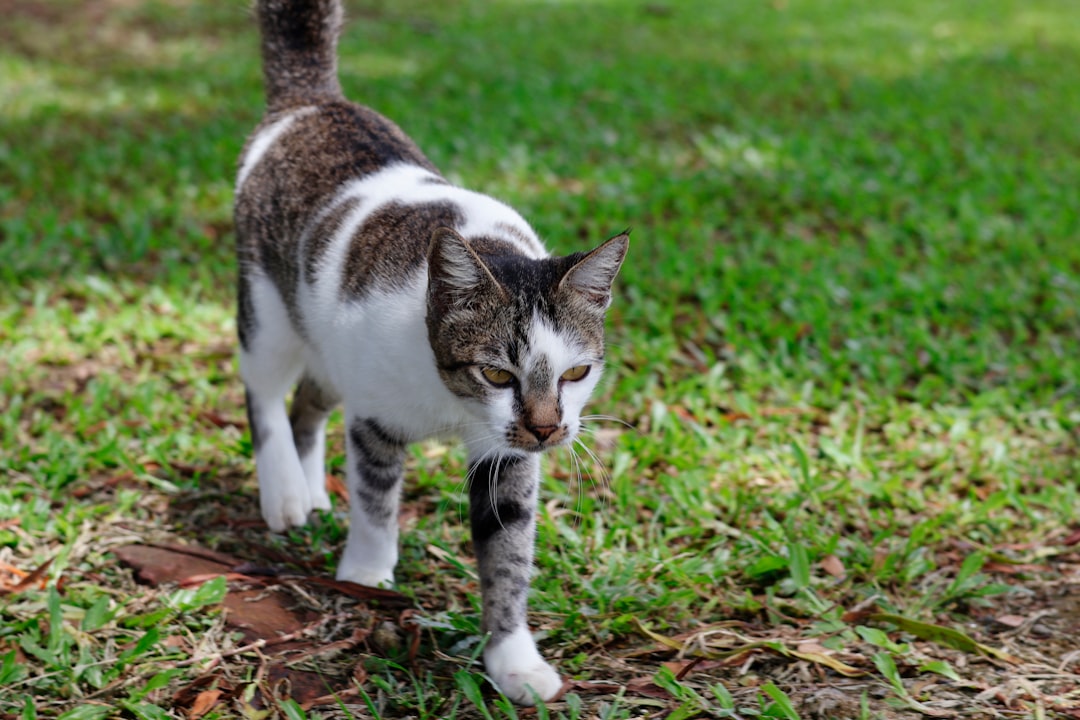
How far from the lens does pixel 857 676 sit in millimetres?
3006

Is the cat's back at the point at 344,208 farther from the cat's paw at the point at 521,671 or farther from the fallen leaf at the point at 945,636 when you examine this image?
the fallen leaf at the point at 945,636

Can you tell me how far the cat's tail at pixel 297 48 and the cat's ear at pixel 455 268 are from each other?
5.14 feet

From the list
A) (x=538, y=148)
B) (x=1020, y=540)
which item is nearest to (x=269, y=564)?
(x=1020, y=540)

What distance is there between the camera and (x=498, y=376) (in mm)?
2873

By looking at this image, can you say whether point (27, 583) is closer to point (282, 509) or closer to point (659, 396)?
point (282, 509)

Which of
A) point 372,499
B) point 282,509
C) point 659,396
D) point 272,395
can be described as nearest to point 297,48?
point 272,395

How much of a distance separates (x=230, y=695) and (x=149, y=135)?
16.7 feet

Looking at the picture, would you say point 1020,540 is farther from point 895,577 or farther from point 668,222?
point 668,222

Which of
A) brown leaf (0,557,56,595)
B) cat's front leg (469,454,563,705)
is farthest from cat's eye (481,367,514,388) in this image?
brown leaf (0,557,56,595)

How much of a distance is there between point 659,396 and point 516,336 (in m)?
1.84

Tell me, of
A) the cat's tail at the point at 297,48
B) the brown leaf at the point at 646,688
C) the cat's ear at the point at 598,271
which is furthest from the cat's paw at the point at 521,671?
the cat's tail at the point at 297,48

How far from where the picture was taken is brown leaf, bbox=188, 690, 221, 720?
2764 mm

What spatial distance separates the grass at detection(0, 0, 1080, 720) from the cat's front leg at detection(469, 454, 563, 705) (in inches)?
3.6

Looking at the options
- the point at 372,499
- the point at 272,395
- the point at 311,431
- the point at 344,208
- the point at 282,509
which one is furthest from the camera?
the point at 311,431
